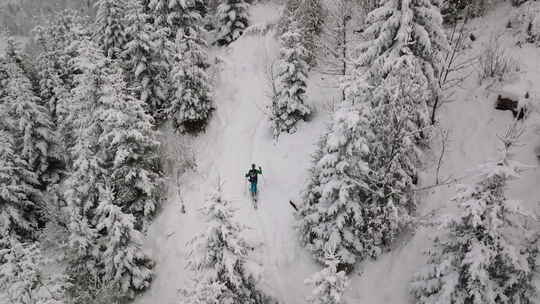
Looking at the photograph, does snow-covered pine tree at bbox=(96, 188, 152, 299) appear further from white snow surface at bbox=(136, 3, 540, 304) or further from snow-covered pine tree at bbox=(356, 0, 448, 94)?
snow-covered pine tree at bbox=(356, 0, 448, 94)

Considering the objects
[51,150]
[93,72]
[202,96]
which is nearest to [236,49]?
[202,96]

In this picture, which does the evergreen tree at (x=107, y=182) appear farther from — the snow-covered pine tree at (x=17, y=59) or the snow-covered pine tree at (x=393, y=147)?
the snow-covered pine tree at (x=17, y=59)

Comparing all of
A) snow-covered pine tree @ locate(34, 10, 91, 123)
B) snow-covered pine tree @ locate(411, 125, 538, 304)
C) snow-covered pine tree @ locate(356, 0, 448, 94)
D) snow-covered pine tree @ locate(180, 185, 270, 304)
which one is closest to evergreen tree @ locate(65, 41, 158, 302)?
snow-covered pine tree @ locate(180, 185, 270, 304)

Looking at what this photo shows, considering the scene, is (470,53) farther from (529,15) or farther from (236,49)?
(236,49)

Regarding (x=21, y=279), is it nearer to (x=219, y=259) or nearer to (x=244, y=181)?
(x=219, y=259)

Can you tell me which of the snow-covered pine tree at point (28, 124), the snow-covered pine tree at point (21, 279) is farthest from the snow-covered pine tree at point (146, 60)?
the snow-covered pine tree at point (21, 279)
